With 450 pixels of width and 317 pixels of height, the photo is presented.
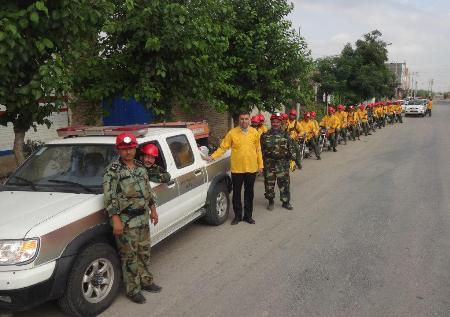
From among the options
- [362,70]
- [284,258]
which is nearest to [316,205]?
[284,258]

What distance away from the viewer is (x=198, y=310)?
4.15 metres

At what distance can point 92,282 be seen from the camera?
407 cm

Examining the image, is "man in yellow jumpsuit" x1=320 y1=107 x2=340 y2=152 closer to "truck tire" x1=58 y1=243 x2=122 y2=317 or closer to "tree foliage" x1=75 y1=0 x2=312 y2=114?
"tree foliage" x1=75 y1=0 x2=312 y2=114

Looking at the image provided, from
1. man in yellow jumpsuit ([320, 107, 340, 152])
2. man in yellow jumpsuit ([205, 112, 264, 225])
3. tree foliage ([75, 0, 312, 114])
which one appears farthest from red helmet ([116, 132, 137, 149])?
man in yellow jumpsuit ([320, 107, 340, 152])

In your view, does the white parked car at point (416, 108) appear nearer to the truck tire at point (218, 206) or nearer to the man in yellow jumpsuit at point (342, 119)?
the man in yellow jumpsuit at point (342, 119)

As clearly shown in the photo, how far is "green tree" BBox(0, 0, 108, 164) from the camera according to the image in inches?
183

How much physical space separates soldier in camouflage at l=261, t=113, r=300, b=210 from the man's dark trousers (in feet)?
2.93

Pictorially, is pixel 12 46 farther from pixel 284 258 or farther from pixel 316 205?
pixel 316 205

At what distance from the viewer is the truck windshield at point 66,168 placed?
14.8 feet

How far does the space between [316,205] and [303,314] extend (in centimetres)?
411

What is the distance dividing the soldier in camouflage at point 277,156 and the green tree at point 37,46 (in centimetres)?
340

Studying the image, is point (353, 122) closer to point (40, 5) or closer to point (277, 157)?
point (277, 157)

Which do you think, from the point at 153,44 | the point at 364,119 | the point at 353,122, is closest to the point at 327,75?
the point at 364,119

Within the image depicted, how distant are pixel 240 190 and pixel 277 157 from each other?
109cm
